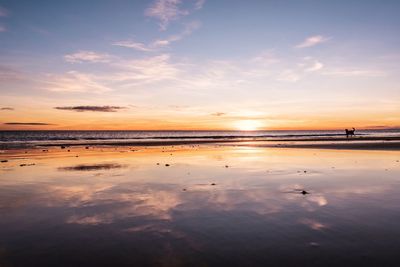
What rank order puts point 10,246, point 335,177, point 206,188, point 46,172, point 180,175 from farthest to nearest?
A: 1. point 46,172
2. point 180,175
3. point 335,177
4. point 206,188
5. point 10,246

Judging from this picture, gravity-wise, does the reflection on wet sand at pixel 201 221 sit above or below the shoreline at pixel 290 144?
below

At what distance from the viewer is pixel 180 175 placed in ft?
54.1

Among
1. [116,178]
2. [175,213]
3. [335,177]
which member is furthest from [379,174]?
[116,178]

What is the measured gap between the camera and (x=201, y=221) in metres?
8.52

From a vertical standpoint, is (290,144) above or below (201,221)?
above

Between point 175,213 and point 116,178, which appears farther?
point 116,178

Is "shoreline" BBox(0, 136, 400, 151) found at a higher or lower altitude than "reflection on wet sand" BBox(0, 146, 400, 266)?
higher

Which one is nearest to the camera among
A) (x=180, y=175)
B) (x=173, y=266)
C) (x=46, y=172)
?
(x=173, y=266)

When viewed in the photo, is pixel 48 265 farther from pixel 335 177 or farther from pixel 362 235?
pixel 335 177

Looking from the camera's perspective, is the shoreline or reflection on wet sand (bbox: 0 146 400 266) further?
the shoreline

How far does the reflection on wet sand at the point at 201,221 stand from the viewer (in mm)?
6344

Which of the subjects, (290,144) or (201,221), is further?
(290,144)

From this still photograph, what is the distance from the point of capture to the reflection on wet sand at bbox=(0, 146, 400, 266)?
6344 mm

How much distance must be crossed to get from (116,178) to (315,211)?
31.8 feet
